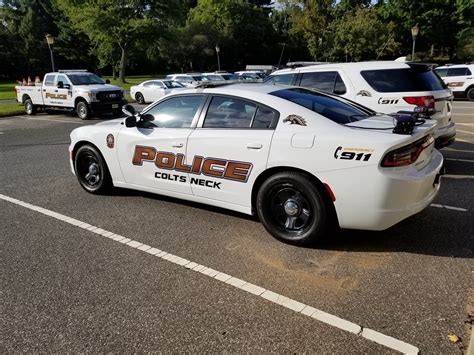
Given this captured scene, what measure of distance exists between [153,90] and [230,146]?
17832mm

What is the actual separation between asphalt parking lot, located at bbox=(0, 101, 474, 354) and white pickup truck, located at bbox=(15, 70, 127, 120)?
10758 millimetres

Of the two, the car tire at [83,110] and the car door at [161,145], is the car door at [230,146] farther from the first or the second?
the car tire at [83,110]

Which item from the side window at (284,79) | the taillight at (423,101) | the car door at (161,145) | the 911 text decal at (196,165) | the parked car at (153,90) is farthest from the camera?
the parked car at (153,90)

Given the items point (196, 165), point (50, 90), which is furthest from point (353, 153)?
point (50, 90)

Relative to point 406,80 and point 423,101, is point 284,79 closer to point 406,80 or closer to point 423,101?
point 406,80

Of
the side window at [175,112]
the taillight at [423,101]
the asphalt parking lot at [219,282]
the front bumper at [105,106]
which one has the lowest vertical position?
the asphalt parking lot at [219,282]

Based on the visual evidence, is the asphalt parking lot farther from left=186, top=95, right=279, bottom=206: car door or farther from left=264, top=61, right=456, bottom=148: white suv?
left=264, top=61, right=456, bottom=148: white suv

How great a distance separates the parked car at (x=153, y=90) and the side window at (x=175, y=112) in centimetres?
1608

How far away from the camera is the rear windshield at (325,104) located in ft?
13.3

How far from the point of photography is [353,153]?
3490mm

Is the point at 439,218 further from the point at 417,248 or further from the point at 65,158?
the point at 65,158

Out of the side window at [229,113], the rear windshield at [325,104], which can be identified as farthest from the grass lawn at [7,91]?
the rear windshield at [325,104]

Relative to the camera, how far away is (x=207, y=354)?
98.5 inches

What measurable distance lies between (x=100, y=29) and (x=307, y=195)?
35800 mm
